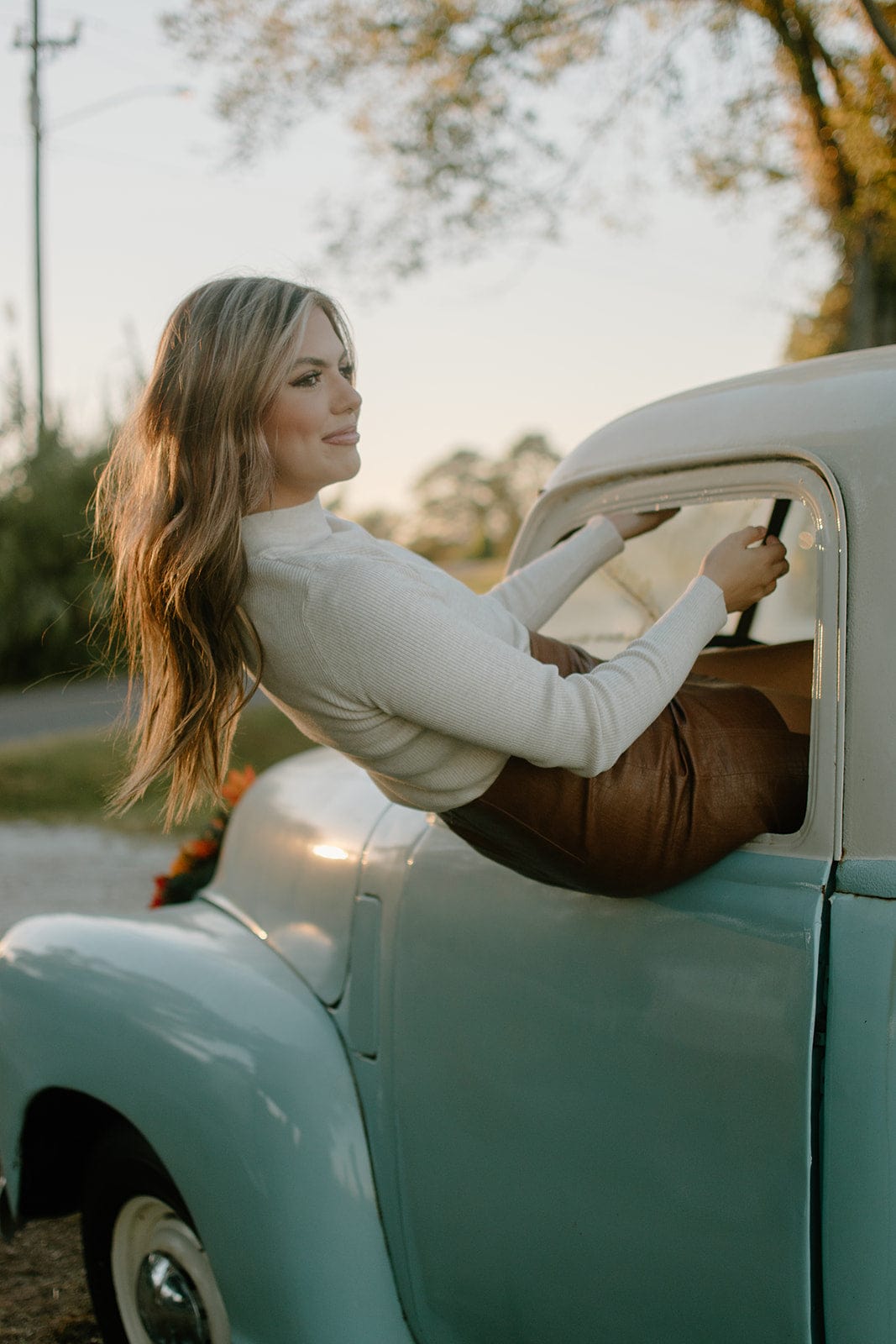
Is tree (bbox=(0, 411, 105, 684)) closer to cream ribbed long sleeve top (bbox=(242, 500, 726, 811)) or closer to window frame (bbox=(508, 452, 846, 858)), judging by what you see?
cream ribbed long sleeve top (bbox=(242, 500, 726, 811))

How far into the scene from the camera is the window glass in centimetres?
247

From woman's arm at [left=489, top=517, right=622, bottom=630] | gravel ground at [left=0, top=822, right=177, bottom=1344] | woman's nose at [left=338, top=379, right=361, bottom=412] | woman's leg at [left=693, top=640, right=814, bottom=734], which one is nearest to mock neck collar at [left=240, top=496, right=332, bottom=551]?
woman's nose at [left=338, top=379, right=361, bottom=412]

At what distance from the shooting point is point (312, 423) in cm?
188

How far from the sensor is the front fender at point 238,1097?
1.96 meters

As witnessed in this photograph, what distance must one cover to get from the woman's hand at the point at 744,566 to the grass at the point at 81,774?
8744mm

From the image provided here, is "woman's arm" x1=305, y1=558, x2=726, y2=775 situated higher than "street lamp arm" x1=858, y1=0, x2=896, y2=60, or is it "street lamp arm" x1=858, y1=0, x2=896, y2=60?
"street lamp arm" x1=858, y1=0, x2=896, y2=60

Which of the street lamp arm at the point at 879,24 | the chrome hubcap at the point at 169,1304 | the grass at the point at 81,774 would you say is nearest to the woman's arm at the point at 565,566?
the chrome hubcap at the point at 169,1304

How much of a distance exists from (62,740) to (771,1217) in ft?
41.1

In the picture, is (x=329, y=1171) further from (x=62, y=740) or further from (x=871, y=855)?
(x=62, y=740)

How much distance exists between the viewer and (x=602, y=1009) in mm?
1649

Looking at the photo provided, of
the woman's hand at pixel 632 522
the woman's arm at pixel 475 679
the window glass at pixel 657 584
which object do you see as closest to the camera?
the woman's arm at pixel 475 679

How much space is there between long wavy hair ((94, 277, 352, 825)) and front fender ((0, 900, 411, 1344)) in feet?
1.39

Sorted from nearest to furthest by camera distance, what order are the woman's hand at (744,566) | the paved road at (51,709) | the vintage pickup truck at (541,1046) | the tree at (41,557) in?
the vintage pickup truck at (541,1046) < the woman's hand at (744,566) < the paved road at (51,709) < the tree at (41,557)

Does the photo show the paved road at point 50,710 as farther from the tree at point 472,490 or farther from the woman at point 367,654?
the tree at point 472,490
